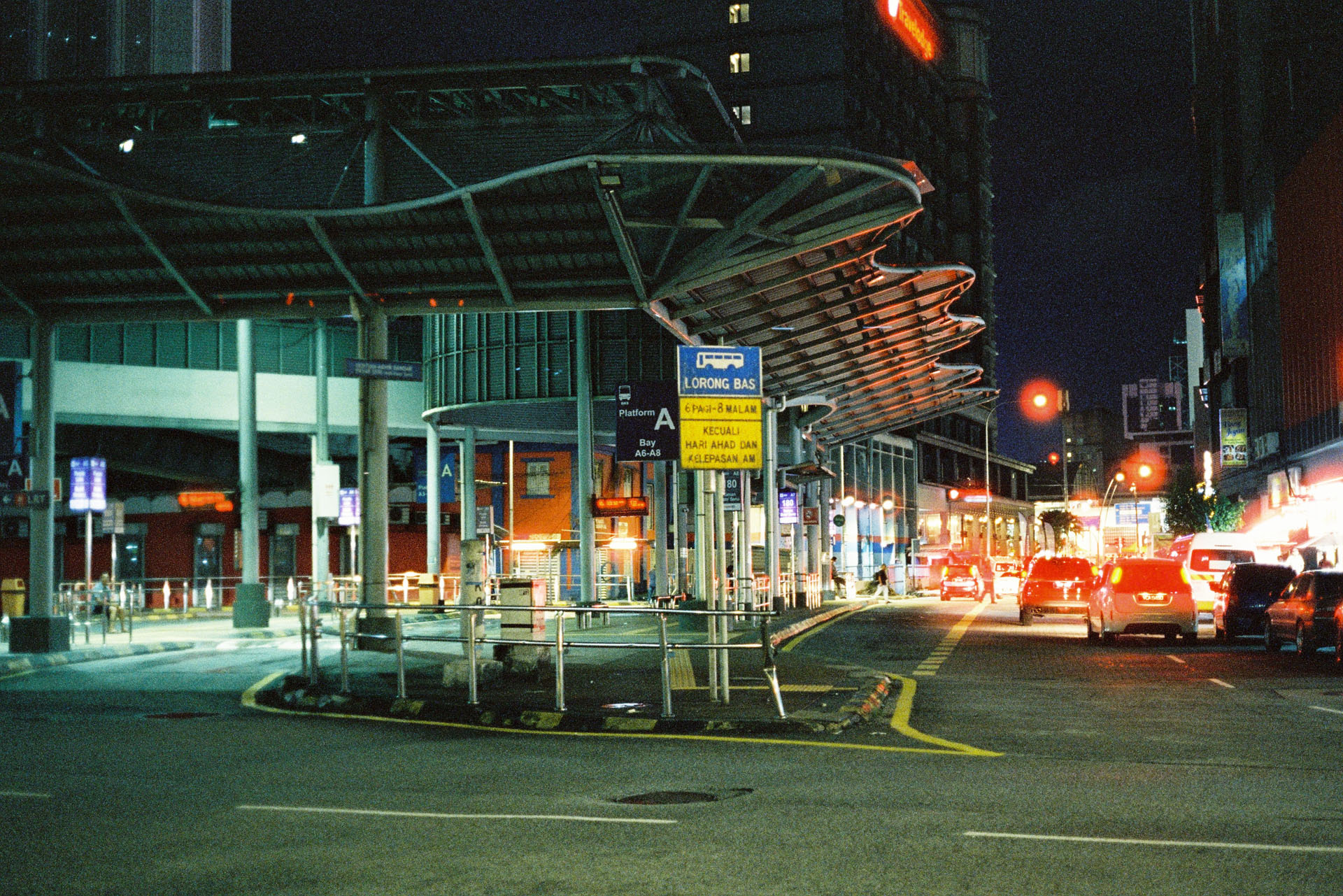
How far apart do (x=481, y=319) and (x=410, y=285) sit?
88.1 ft

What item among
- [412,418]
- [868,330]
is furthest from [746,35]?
[868,330]

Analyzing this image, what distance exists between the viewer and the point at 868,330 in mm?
36719

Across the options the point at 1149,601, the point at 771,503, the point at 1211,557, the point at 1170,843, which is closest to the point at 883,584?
the point at 1211,557

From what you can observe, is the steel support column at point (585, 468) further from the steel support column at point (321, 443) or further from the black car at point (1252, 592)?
the black car at point (1252, 592)

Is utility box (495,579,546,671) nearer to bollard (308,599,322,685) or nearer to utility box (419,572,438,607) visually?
bollard (308,599,322,685)

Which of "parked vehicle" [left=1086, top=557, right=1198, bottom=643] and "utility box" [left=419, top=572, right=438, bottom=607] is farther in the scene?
"utility box" [left=419, top=572, right=438, bottom=607]

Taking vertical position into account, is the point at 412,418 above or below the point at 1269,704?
above

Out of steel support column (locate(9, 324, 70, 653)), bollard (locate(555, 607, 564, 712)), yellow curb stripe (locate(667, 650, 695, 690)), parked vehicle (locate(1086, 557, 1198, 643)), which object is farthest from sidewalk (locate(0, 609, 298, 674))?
parked vehicle (locate(1086, 557, 1198, 643))

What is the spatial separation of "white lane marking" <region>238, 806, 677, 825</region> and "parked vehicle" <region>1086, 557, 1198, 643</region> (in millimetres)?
21817

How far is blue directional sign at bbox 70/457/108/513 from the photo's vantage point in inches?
1377

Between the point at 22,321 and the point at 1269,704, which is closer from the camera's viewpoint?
the point at 1269,704

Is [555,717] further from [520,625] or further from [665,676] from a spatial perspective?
[520,625]

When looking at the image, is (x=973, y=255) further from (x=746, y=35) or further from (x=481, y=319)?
(x=481, y=319)

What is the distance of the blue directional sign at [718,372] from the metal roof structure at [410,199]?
589 centimetres
